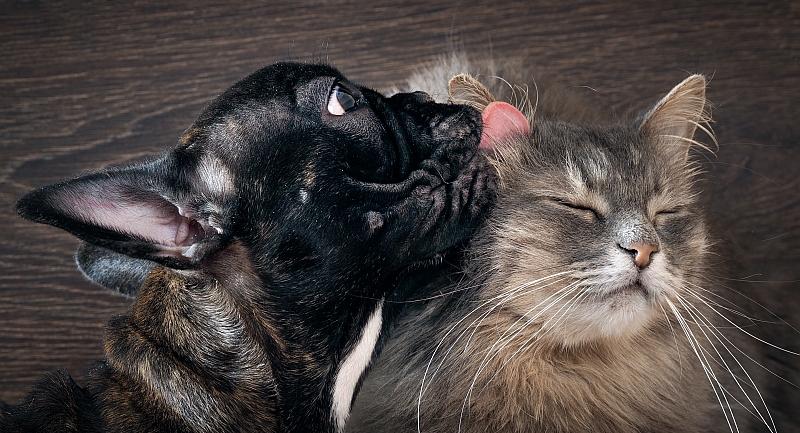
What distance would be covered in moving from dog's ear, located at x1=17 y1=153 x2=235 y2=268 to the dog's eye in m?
0.26

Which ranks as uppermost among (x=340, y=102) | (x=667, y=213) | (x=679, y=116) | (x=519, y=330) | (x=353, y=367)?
(x=340, y=102)

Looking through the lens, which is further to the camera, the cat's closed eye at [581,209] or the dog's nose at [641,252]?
the cat's closed eye at [581,209]

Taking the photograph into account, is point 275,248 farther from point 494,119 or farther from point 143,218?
point 494,119

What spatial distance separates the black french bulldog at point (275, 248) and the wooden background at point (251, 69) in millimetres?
671

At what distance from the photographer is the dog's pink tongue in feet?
5.73

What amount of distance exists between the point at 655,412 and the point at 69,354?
5.35 ft

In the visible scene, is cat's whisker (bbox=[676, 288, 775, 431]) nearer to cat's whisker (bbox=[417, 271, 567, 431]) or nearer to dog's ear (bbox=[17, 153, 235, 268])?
cat's whisker (bbox=[417, 271, 567, 431])

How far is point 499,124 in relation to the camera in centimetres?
176

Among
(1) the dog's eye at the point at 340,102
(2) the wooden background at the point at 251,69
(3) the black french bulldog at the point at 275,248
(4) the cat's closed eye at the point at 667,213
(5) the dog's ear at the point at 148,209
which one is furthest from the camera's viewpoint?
(2) the wooden background at the point at 251,69

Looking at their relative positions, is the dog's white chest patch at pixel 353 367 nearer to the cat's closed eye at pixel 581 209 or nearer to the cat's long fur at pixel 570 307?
the cat's long fur at pixel 570 307

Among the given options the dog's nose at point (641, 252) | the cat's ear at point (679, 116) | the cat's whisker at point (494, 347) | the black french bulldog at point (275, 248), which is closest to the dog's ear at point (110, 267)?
the black french bulldog at point (275, 248)

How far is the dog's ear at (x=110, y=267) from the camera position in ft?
6.06

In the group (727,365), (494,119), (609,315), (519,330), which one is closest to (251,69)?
(494,119)

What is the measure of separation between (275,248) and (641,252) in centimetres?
69
